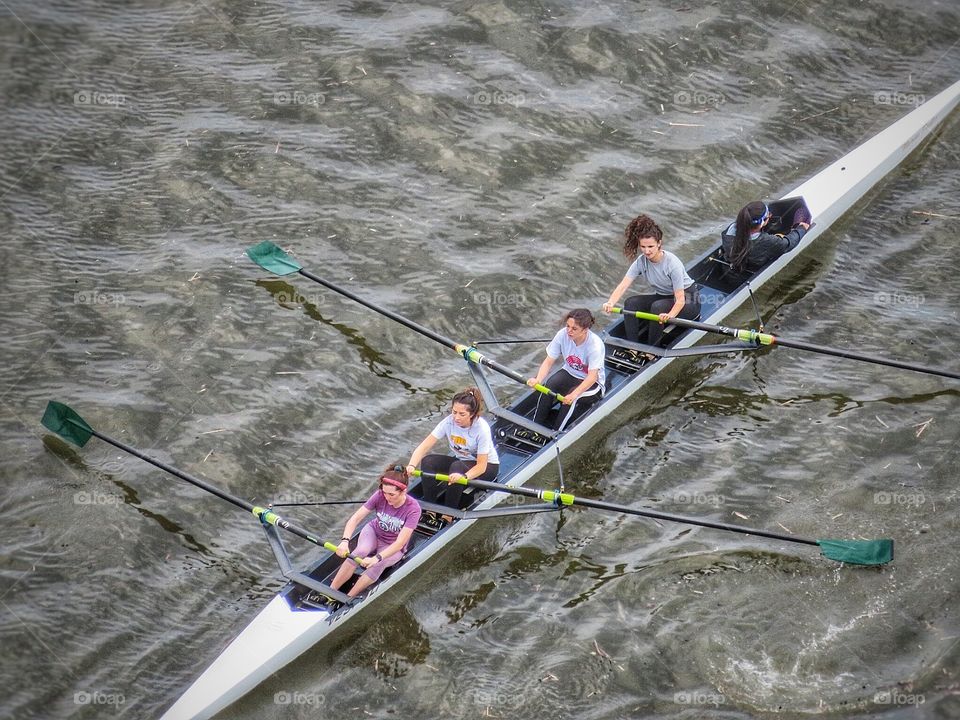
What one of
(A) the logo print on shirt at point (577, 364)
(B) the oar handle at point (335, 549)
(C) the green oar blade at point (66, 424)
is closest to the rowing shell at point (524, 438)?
(B) the oar handle at point (335, 549)

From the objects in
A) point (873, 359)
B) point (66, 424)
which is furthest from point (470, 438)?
point (873, 359)

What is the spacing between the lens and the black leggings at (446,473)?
10398mm

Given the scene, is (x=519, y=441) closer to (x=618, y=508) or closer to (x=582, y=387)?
(x=582, y=387)

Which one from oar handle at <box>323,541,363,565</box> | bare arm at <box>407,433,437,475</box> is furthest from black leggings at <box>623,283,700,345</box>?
oar handle at <box>323,541,363,565</box>

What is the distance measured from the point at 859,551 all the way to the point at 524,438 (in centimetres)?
361

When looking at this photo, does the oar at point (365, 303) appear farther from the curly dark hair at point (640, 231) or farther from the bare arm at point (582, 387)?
the curly dark hair at point (640, 231)

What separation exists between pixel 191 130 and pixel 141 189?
1.33 meters

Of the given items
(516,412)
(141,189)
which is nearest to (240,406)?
(516,412)

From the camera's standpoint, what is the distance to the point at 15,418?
453 inches

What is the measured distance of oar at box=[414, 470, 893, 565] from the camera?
9695 mm

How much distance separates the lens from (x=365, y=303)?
12422mm

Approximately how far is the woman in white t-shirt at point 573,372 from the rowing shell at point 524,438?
0.60 feet

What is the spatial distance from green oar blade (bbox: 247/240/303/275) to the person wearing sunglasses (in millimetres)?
4321

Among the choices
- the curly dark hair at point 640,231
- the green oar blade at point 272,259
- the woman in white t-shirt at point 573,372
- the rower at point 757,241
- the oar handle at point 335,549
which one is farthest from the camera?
the green oar blade at point 272,259
